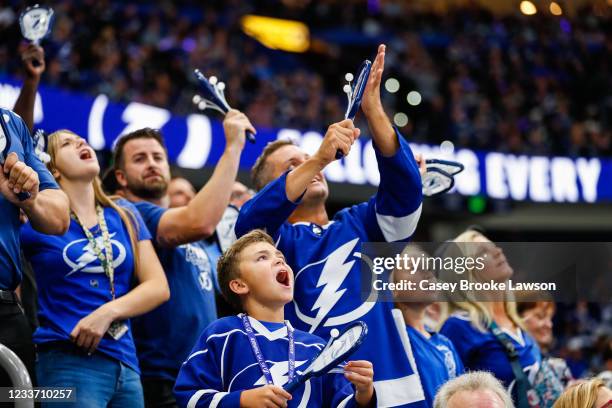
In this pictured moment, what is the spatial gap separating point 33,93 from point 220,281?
49.4 inches

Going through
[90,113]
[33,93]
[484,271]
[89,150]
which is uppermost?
[90,113]

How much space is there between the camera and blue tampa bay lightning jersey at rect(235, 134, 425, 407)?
9.39ft

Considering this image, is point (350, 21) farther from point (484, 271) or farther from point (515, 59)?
point (484, 271)

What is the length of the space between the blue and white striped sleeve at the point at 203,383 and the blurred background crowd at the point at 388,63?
675cm

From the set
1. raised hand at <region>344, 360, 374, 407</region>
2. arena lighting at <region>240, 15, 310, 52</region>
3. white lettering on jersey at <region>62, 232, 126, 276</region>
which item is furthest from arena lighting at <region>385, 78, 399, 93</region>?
raised hand at <region>344, 360, 374, 407</region>

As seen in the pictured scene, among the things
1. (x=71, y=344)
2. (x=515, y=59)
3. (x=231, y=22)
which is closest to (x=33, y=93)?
(x=71, y=344)

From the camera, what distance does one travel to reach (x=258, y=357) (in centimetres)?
247

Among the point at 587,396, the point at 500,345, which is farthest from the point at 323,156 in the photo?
the point at 500,345

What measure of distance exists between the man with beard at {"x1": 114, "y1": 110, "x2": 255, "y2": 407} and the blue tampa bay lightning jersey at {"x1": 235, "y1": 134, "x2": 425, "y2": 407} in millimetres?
366

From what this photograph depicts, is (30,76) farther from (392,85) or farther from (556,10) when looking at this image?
(556,10)

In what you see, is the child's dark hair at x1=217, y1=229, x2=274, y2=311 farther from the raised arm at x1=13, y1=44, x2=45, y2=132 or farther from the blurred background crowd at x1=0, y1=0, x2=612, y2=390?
the blurred background crowd at x1=0, y1=0, x2=612, y2=390

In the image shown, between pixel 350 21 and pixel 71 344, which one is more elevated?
Answer: pixel 350 21

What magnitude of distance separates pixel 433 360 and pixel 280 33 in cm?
1354

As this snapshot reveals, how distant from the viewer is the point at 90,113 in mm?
8992
